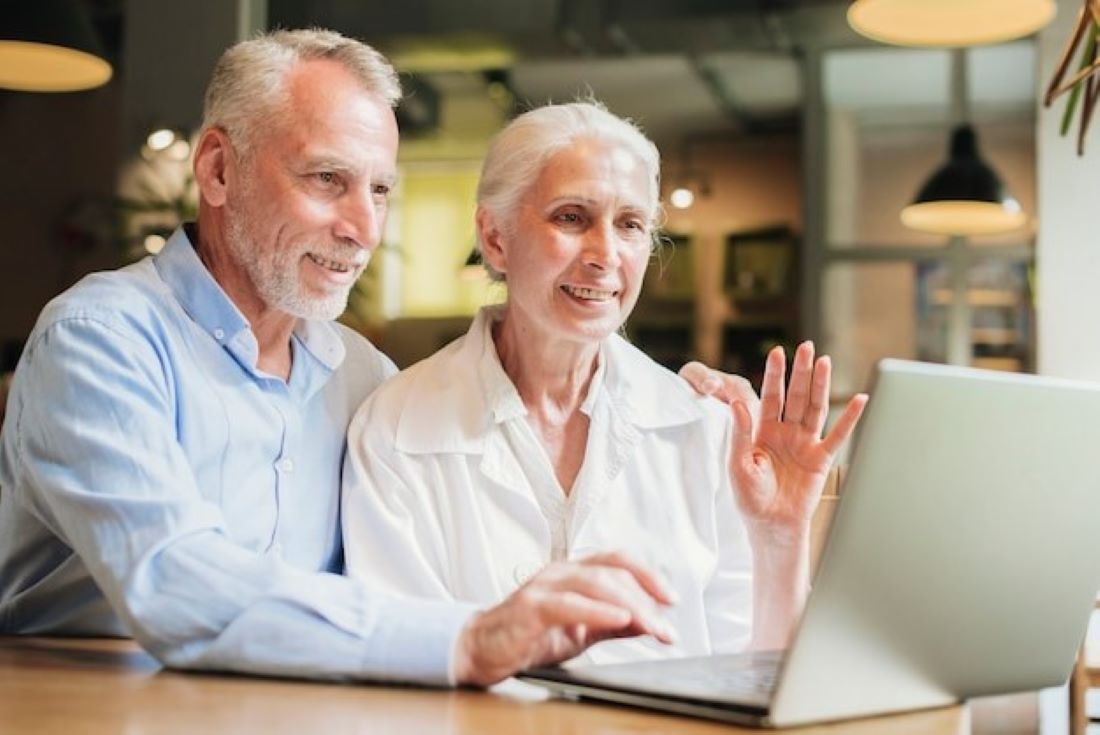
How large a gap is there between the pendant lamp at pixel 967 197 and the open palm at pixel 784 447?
15.9ft

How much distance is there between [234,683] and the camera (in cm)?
130

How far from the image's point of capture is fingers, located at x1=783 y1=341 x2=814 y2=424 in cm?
163

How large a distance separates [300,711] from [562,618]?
0.74 feet

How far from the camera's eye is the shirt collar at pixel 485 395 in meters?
1.92

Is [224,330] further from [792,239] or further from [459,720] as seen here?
[792,239]

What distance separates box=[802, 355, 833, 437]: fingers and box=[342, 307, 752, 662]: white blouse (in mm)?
314

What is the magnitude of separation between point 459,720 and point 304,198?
972mm

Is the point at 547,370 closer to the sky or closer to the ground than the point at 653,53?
closer to the ground

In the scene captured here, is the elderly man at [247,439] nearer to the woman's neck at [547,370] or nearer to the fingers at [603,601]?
the fingers at [603,601]

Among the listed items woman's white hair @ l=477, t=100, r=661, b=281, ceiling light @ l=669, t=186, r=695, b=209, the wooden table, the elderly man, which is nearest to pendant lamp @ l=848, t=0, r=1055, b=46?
woman's white hair @ l=477, t=100, r=661, b=281

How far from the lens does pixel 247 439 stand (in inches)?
71.1

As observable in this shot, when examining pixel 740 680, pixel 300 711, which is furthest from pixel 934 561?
pixel 300 711

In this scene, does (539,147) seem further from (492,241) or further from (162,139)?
(162,139)

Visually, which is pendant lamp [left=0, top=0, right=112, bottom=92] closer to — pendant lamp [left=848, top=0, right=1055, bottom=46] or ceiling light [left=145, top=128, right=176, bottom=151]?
ceiling light [left=145, top=128, right=176, bottom=151]
